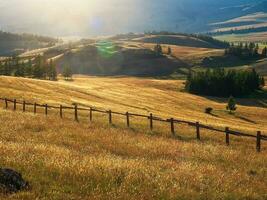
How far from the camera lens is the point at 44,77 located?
16650 centimetres

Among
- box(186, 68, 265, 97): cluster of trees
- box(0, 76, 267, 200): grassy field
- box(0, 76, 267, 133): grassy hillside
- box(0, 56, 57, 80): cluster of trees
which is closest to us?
box(0, 76, 267, 200): grassy field

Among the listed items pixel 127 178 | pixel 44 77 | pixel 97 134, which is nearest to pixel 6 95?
pixel 97 134

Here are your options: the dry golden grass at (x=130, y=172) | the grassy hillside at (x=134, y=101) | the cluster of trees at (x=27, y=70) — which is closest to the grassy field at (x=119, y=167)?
the dry golden grass at (x=130, y=172)

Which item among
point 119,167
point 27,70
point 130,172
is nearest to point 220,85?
point 27,70

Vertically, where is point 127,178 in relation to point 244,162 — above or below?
above

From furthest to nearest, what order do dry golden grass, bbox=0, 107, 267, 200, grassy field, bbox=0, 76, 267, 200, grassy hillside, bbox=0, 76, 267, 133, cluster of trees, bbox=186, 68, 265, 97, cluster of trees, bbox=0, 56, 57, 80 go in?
1. cluster of trees, bbox=186, 68, 265, 97
2. cluster of trees, bbox=0, 56, 57, 80
3. grassy hillside, bbox=0, 76, 267, 133
4. grassy field, bbox=0, 76, 267, 200
5. dry golden grass, bbox=0, 107, 267, 200

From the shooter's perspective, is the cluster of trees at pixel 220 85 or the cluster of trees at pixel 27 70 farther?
the cluster of trees at pixel 220 85

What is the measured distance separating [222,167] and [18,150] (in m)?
9.41

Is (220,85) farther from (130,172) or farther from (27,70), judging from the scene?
(130,172)

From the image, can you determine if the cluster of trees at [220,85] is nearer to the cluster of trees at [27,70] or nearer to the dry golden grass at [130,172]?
the cluster of trees at [27,70]

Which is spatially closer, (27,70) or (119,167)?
(119,167)

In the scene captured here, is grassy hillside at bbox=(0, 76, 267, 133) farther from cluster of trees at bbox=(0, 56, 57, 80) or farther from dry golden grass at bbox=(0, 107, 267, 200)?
dry golden grass at bbox=(0, 107, 267, 200)

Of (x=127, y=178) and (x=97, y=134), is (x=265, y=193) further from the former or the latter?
(x=97, y=134)

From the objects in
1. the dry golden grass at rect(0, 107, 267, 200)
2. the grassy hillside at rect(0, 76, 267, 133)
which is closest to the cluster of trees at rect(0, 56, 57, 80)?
the grassy hillside at rect(0, 76, 267, 133)
